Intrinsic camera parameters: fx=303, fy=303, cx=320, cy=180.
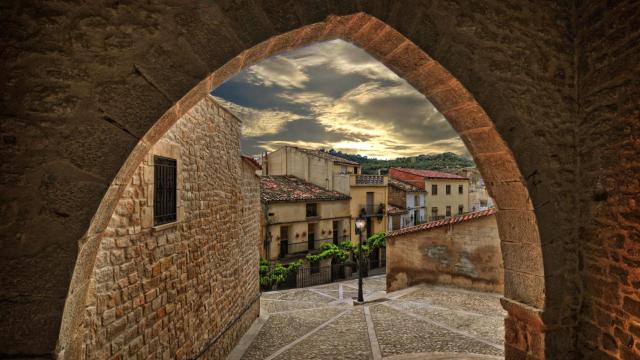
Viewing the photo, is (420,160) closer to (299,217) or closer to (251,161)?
(299,217)

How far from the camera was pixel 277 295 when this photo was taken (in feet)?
39.1

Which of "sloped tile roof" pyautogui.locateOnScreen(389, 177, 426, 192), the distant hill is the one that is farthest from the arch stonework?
the distant hill

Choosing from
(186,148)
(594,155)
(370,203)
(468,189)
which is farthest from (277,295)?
(468,189)

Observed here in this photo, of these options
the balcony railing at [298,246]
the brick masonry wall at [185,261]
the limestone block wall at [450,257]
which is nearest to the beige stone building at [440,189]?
the balcony railing at [298,246]

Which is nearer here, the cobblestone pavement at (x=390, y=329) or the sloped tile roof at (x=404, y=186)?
the cobblestone pavement at (x=390, y=329)

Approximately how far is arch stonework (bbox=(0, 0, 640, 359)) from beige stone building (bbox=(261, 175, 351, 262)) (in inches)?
623

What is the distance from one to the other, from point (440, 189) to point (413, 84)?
29.6 meters

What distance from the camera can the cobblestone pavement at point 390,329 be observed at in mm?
5395

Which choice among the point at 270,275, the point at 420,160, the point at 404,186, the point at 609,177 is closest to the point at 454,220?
the point at 609,177

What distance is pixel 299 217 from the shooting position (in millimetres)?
19359

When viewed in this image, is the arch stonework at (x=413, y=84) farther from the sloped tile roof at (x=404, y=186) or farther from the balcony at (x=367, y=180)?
the sloped tile roof at (x=404, y=186)

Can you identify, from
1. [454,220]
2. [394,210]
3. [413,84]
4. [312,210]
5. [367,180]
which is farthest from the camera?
[394,210]

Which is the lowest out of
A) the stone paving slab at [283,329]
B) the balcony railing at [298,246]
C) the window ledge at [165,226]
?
the balcony railing at [298,246]

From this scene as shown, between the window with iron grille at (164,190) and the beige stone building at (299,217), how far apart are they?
13.6 meters
